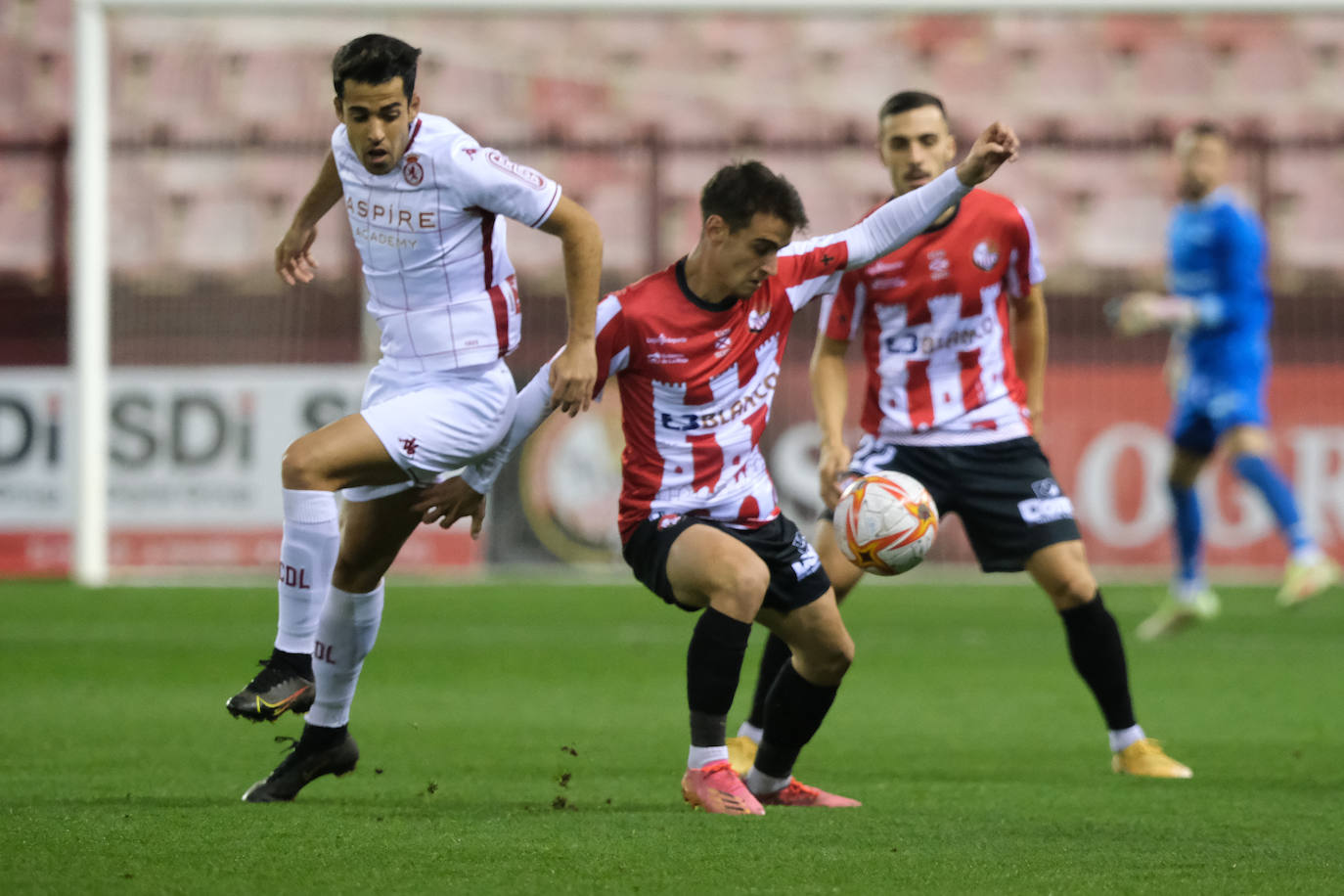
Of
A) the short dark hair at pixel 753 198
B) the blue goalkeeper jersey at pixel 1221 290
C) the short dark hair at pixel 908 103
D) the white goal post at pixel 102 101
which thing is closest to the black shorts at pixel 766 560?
the short dark hair at pixel 753 198

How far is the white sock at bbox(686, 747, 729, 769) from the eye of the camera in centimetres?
417

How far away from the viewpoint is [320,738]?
4484mm

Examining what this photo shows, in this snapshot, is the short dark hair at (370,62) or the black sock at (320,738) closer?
the short dark hair at (370,62)

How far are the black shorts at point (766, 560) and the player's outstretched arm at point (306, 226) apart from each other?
3.73 ft

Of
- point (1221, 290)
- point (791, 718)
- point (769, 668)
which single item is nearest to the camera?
point (791, 718)

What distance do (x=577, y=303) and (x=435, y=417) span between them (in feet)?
1.46

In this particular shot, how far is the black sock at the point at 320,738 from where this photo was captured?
4469 millimetres

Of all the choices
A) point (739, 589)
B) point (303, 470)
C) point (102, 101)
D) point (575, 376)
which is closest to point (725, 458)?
point (739, 589)

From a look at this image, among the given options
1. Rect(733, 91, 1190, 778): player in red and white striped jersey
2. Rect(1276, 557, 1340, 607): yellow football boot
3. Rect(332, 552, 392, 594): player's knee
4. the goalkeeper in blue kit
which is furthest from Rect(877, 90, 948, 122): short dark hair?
Rect(1276, 557, 1340, 607): yellow football boot

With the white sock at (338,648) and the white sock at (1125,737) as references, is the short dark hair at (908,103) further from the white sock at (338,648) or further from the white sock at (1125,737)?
the white sock at (338,648)

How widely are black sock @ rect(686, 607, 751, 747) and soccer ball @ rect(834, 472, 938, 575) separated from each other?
445 mm

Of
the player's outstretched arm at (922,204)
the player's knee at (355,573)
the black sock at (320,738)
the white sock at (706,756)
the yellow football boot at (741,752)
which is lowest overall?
the yellow football boot at (741,752)

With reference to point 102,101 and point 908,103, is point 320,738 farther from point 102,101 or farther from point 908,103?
point 102,101

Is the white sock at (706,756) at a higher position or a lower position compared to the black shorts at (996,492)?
lower
